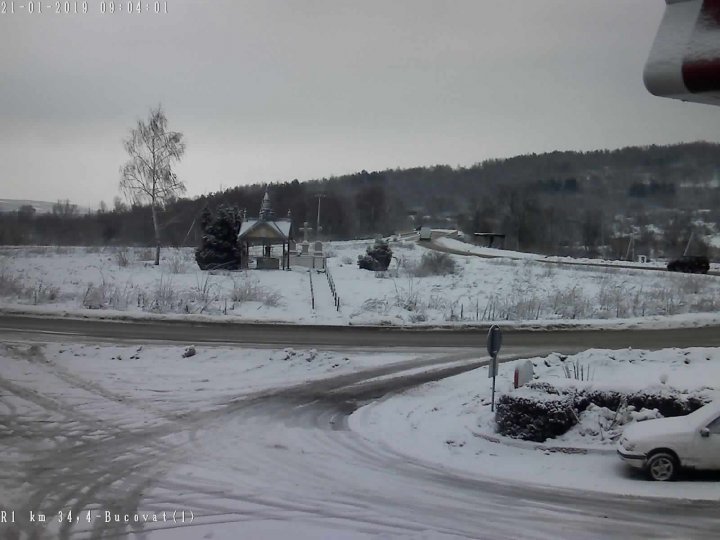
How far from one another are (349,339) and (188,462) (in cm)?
1237

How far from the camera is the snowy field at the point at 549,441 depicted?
10008mm

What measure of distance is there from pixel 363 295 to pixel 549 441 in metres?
23.0

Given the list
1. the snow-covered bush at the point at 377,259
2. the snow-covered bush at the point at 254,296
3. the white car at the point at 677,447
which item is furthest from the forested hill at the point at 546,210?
the white car at the point at 677,447

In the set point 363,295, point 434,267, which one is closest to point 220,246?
point 434,267

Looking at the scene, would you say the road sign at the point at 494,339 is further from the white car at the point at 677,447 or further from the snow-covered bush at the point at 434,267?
the snow-covered bush at the point at 434,267

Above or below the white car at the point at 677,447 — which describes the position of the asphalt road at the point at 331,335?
above

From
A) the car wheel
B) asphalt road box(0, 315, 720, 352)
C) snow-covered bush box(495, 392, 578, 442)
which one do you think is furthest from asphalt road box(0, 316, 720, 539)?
asphalt road box(0, 315, 720, 352)

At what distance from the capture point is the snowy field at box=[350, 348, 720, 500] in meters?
10.0

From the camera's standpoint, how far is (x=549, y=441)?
11.6m

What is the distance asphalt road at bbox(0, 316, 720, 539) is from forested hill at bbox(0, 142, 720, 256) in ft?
85.5

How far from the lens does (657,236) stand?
76.6 metres

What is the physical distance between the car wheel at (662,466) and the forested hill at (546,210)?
2590 centimetres

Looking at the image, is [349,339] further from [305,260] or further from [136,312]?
[305,260]

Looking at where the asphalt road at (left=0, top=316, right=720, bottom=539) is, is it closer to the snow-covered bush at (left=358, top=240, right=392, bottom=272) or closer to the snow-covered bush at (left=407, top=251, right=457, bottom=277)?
the snow-covered bush at (left=407, top=251, right=457, bottom=277)
